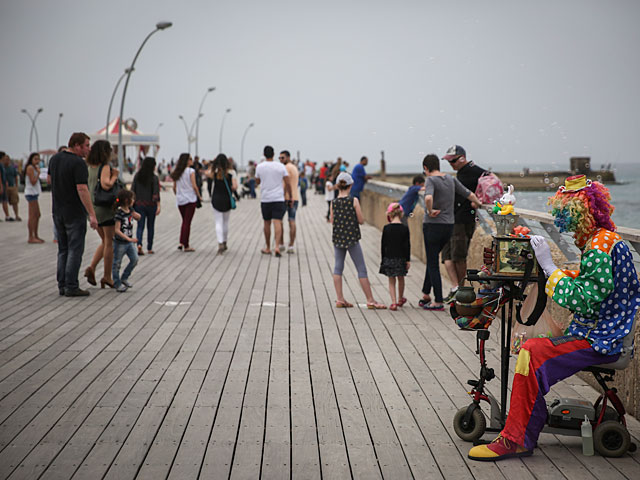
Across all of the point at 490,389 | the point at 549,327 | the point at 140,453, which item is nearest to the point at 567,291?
the point at 549,327

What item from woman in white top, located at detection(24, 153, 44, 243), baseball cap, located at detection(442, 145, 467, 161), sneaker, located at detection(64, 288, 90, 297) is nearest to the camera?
baseball cap, located at detection(442, 145, 467, 161)

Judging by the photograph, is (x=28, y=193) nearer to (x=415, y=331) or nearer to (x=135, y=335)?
(x=135, y=335)

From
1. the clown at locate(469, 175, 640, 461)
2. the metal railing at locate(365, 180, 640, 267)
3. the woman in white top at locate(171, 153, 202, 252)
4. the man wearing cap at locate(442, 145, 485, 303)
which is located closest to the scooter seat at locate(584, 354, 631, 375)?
the clown at locate(469, 175, 640, 461)

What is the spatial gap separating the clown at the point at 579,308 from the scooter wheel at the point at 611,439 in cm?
38

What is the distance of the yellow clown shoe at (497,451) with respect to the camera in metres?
4.27

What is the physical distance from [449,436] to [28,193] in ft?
45.7

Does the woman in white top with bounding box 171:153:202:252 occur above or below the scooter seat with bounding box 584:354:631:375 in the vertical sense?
above

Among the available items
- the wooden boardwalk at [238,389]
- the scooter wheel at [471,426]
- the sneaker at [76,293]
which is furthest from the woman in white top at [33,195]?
the scooter wheel at [471,426]

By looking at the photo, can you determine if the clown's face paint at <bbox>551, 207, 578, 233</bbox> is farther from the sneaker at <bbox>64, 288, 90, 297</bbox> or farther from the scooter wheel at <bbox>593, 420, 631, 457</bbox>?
the sneaker at <bbox>64, 288, 90, 297</bbox>

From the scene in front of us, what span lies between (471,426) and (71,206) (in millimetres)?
6548

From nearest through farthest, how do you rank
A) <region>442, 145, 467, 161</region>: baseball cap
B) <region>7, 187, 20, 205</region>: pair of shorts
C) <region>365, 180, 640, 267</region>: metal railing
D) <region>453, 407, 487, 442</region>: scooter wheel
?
<region>453, 407, 487, 442</region>: scooter wheel → <region>365, 180, 640, 267</region>: metal railing → <region>442, 145, 467, 161</region>: baseball cap → <region>7, 187, 20, 205</region>: pair of shorts

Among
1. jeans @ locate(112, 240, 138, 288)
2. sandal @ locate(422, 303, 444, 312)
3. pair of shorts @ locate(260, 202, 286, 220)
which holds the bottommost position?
sandal @ locate(422, 303, 444, 312)

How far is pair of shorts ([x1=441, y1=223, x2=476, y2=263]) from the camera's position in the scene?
8977 millimetres

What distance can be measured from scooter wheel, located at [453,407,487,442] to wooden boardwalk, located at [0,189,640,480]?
7cm
